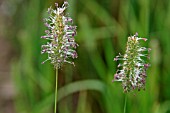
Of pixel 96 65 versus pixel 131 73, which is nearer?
pixel 131 73

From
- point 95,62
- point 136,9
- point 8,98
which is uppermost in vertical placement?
point 136,9

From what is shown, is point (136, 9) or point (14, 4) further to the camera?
point (14, 4)

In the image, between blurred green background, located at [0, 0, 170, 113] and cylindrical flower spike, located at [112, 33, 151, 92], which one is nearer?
cylindrical flower spike, located at [112, 33, 151, 92]

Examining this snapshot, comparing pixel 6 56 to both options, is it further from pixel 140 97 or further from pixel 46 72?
pixel 140 97

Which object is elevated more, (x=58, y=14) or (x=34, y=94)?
(x=58, y=14)

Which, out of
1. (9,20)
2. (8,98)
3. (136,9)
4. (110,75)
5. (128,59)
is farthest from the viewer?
(9,20)

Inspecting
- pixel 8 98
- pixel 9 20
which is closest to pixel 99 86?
pixel 8 98

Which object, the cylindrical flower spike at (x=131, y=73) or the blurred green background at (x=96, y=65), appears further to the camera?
the blurred green background at (x=96, y=65)

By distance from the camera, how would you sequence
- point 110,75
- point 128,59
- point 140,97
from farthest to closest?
1. point 110,75
2. point 140,97
3. point 128,59
